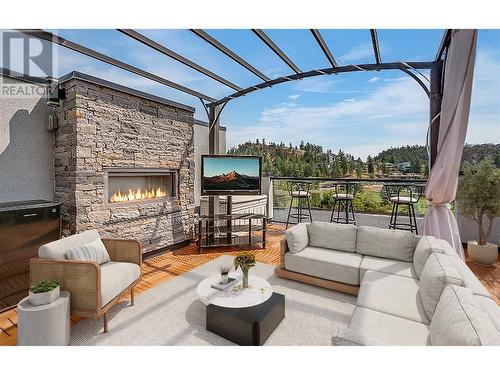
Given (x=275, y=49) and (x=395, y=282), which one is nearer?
(x=395, y=282)

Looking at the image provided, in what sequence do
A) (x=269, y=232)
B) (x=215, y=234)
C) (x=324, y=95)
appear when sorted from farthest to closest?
(x=324, y=95) → (x=269, y=232) → (x=215, y=234)

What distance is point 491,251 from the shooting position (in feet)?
11.6

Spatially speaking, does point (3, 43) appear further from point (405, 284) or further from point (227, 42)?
point (405, 284)

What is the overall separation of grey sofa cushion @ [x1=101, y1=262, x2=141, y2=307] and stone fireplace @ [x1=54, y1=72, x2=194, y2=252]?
1152 mm

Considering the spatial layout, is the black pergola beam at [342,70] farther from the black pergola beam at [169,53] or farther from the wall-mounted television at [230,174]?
the wall-mounted television at [230,174]

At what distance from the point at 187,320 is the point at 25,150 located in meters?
2.98

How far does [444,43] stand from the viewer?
119 inches

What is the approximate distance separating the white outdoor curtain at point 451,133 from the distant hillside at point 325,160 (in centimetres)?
150

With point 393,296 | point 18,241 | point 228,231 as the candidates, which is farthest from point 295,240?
point 18,241

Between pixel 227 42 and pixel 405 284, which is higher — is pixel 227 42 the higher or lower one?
the higher one

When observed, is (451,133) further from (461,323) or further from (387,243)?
(461,323)

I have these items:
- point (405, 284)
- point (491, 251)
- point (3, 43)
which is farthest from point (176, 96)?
point (491, 251)
